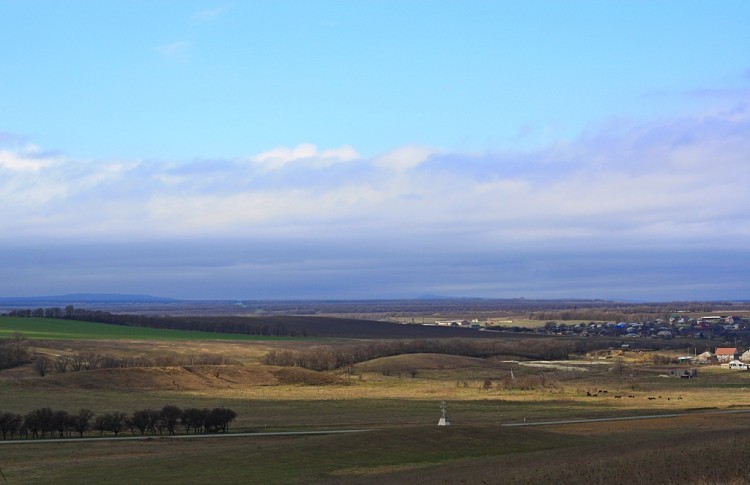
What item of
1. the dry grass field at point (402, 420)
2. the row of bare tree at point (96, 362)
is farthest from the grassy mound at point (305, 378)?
the row of bare tree at point (96, 362)

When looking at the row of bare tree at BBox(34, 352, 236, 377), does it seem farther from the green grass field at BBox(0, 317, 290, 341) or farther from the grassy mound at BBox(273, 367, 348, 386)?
the green grass field at BBox(0, 317, 290, 341)

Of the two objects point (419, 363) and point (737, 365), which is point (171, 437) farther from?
point (737, 365)

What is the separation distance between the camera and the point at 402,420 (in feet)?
198

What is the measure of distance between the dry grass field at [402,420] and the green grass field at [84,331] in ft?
42.0

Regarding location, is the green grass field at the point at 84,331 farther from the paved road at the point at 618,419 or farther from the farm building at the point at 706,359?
the paved road at the point at 618,419

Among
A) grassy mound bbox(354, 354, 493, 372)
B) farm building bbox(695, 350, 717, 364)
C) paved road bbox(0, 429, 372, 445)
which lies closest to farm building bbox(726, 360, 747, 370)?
farm building bbox(695, 350, 717, 364)

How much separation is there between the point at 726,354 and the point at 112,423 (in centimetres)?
10758

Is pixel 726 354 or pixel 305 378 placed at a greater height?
pixel 726 354

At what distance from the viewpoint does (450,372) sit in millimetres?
119750

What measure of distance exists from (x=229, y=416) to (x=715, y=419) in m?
27.2

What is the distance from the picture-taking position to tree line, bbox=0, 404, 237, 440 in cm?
5425

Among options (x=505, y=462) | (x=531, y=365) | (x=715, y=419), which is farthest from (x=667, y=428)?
(x=531, y=365)

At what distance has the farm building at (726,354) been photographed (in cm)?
13625

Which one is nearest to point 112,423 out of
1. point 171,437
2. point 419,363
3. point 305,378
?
point 171,437
